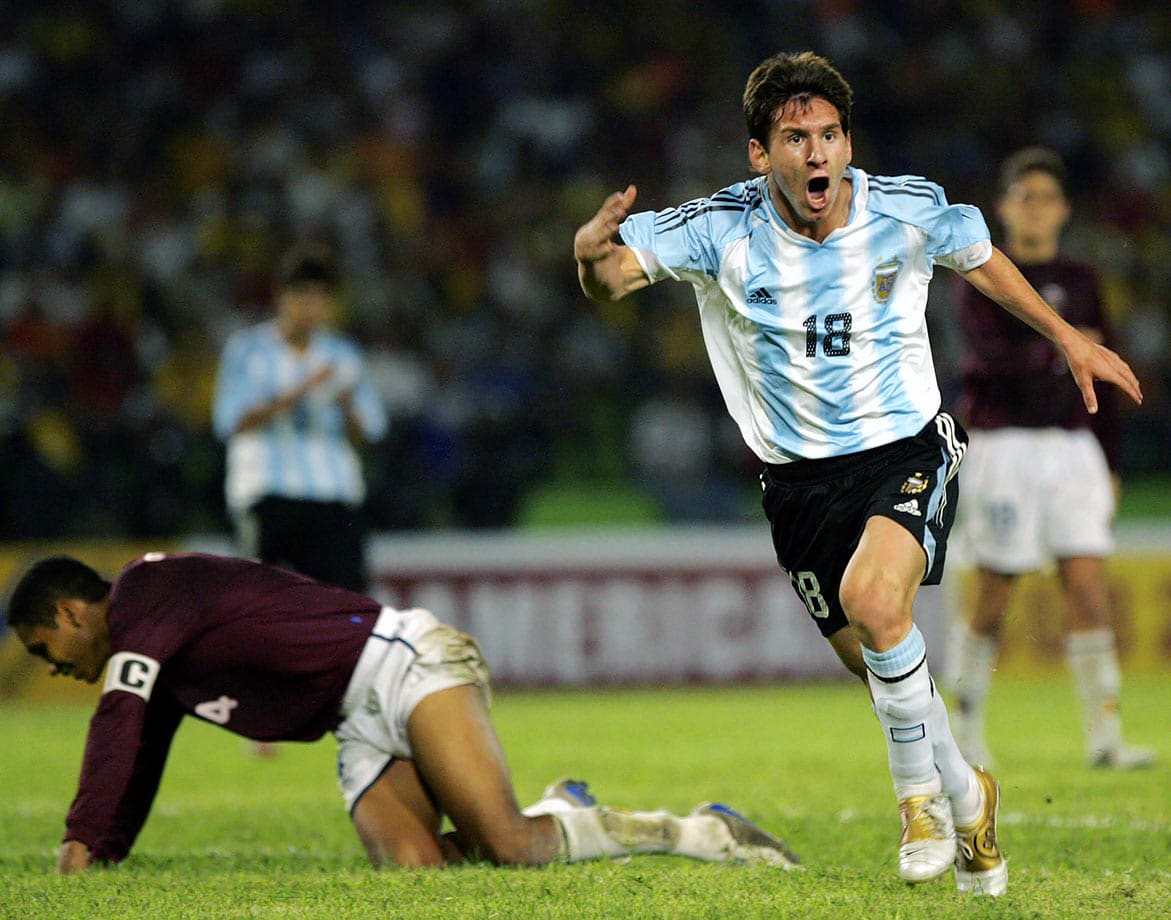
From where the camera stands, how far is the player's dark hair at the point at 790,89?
4191 millimetres

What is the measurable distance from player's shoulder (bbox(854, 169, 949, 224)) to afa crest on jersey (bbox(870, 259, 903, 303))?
12 centimetres

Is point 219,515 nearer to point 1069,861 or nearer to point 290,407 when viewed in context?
point 290,407

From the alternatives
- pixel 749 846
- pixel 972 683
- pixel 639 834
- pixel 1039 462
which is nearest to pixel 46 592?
pixel 639 834

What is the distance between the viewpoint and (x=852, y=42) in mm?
15672

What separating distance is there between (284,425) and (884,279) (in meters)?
5.01

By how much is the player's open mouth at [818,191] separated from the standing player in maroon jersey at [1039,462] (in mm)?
3237

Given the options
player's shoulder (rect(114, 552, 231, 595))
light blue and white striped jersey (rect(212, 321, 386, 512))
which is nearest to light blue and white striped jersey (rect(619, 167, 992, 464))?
player's shoulder (rect(114, 552, 231, 595))

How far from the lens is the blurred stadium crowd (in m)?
12.7

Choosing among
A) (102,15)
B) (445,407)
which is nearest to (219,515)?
(445,407)

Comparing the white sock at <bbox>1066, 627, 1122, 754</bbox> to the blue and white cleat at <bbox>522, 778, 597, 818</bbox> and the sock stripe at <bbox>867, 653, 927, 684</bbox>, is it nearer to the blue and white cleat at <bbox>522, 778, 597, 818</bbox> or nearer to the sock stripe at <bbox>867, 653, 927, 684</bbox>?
the blue and white cleat at <bbox>522, 778, 597, 818</bbox>

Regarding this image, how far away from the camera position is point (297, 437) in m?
8.76

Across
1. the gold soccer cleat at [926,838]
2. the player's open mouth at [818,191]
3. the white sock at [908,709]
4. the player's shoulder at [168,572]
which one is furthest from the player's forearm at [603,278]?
the player's shoulder at [168,572]

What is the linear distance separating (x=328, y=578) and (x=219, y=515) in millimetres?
3247

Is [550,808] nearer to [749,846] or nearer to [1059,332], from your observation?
[749,846]
